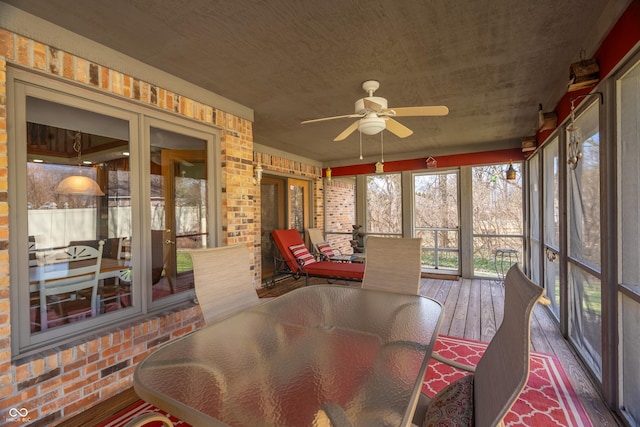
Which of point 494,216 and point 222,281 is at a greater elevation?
point 494,216

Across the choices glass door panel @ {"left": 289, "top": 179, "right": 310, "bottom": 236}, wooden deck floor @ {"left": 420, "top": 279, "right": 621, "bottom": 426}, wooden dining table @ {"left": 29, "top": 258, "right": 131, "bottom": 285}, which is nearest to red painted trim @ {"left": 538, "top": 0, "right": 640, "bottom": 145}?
wooden deck floor @ {"left": 420, "top": 279, "right": 621, "bottom": 426}

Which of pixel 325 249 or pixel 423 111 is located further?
pixel 325 249

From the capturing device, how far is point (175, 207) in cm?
281

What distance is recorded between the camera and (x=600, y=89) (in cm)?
196

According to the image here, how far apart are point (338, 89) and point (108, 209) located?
2.27 meters

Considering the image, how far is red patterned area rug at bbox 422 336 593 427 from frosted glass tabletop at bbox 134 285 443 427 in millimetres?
815

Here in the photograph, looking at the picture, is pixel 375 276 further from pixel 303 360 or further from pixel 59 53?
pixel 59 53

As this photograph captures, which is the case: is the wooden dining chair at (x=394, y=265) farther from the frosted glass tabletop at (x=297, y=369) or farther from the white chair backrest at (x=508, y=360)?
the white chair backrest at (x=508, y=360)

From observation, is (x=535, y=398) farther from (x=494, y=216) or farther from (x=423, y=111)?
(x=494, y=216)

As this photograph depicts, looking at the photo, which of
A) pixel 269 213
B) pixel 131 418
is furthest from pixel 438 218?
pixel 131 418

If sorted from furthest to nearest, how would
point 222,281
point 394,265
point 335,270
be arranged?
point 335,270, point 394,265, point 222,281

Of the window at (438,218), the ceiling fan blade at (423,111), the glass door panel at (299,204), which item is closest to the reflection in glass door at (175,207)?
the ceiling fan blade at (423,111)

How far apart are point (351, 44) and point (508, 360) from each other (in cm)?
A: 212

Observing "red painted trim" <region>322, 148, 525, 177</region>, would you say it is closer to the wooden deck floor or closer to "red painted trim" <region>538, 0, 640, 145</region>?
the wooden deck floor
